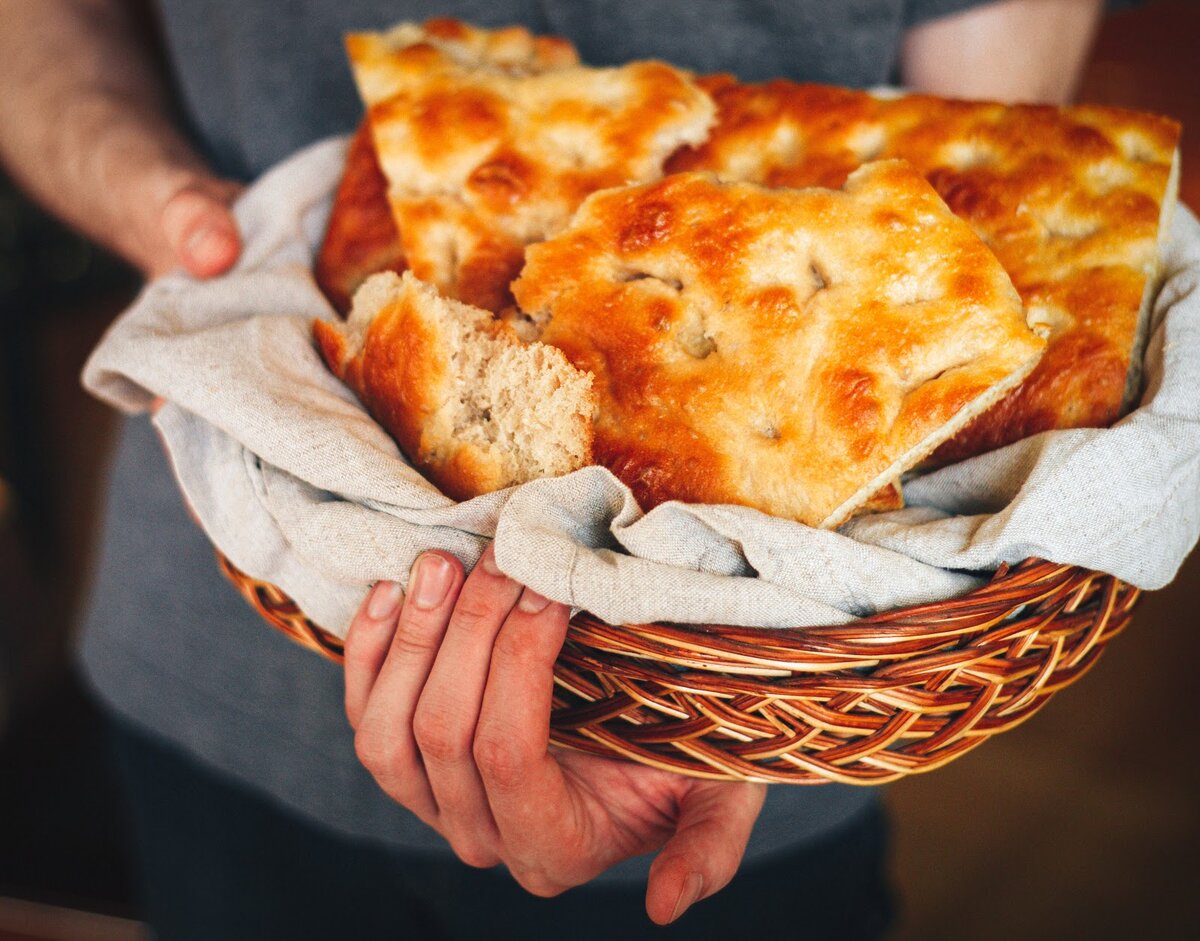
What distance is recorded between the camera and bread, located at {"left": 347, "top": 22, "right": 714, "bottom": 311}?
3.51 feet

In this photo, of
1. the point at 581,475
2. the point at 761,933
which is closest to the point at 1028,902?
the point at 761,933

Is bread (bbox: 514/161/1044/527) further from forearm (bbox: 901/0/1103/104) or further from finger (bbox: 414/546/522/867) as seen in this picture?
forearm (bbox: 901/0/1103/104)

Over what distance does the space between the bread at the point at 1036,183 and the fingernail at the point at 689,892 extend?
466 mm

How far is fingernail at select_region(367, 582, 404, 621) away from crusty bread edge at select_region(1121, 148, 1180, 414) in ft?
2.26

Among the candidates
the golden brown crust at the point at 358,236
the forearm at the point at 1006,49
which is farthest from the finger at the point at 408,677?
the forearm at the point at 1006,49

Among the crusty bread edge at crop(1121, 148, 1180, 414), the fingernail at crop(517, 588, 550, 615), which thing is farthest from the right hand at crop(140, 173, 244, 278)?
the crusty bread edge at crop(1121, 148, 1180, 414)

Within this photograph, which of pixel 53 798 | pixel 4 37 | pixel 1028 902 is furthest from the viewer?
pixel 53 798

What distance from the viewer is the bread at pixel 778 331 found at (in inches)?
33.3

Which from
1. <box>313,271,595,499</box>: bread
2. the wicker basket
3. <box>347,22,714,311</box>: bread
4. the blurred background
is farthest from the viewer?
the blurred background

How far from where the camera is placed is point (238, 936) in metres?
1.54

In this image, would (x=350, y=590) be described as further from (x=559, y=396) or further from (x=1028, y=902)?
(x=1028, y=902)

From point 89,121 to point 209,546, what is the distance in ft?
2.29

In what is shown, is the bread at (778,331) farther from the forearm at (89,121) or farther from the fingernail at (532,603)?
the forearm at (89,121)

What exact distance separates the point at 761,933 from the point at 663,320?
3.03ft
